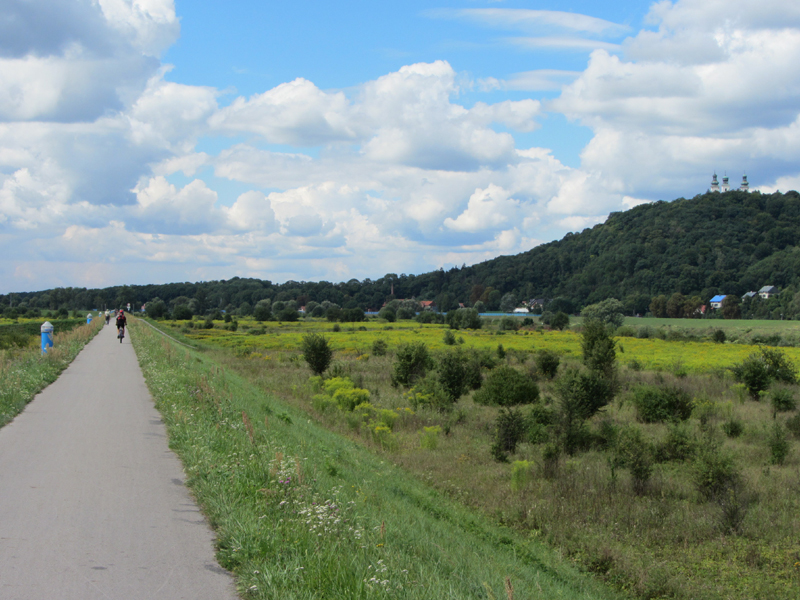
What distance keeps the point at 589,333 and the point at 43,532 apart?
2685cm

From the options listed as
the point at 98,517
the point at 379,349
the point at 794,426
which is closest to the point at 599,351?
the point at 794,426

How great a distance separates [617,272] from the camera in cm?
12888

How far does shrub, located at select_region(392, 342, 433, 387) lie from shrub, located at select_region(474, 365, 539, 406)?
3830 mm

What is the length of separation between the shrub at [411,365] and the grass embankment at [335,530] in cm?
1400

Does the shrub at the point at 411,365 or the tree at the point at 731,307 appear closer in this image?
the shrub at the point at 411,365

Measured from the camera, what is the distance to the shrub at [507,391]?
2062cm

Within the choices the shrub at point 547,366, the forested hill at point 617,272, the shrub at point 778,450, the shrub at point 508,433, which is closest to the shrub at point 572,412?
the shrub at point 508,433

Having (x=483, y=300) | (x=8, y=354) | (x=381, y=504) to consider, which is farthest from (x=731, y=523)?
(x=483, y=300)

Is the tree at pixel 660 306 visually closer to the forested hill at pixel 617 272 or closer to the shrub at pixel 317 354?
the forested hill at pixel 617 272

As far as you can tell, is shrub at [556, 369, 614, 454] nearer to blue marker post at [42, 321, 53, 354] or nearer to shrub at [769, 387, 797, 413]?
shrub at [769, 387, 797, 413]

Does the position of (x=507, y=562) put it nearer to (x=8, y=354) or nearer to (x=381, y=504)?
(x=381, y=504)

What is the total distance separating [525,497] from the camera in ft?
33.8

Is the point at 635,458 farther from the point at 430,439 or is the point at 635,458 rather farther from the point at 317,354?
the point at 317,354

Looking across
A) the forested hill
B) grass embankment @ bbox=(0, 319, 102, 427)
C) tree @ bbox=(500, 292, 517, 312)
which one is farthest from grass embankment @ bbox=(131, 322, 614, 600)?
tree @ bbox=(500, 292, 517, 312)
